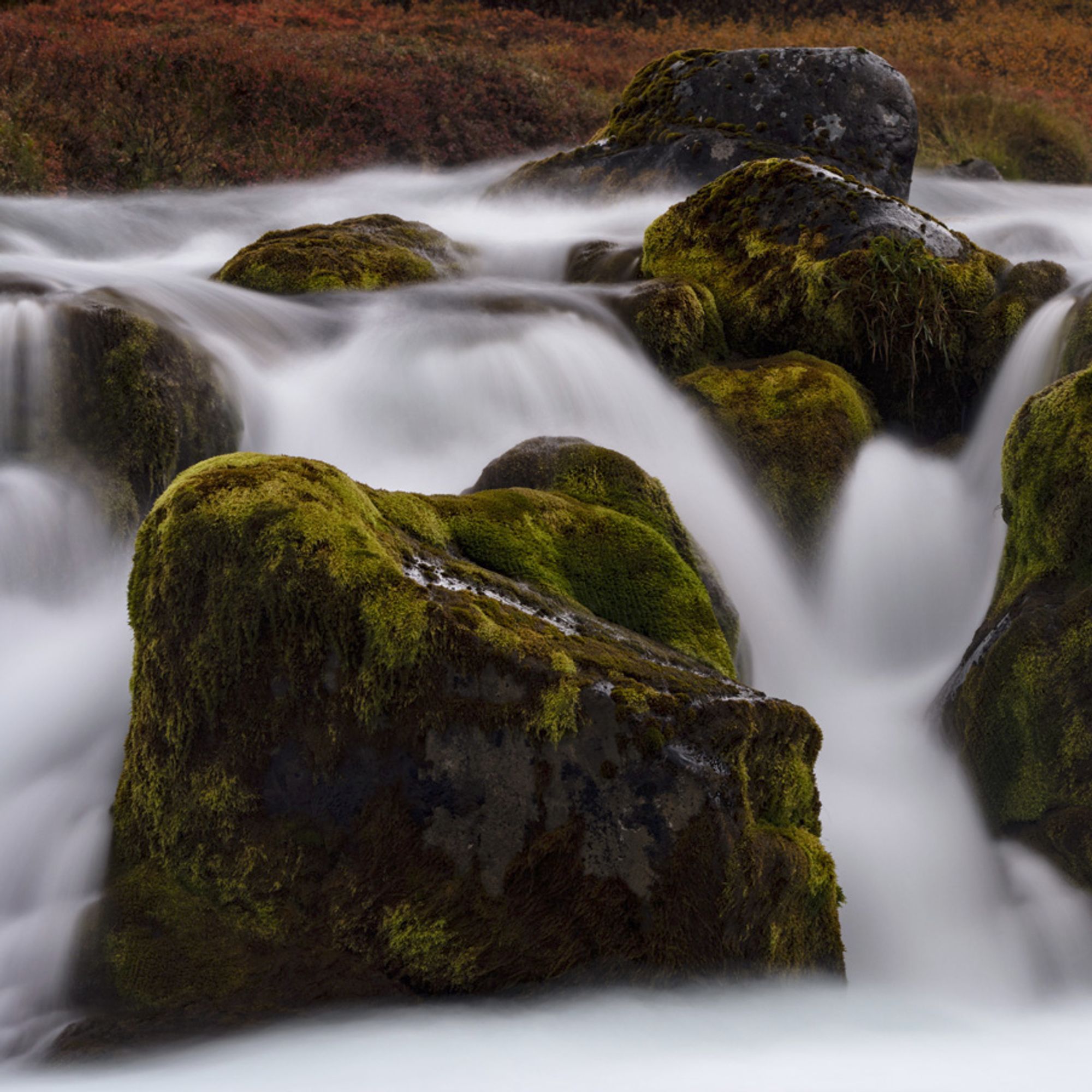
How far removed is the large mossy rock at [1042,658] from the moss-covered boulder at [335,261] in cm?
469

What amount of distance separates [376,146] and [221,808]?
1625cm

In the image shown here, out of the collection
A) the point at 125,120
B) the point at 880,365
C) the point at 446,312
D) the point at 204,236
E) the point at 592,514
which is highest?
the point at 125,120

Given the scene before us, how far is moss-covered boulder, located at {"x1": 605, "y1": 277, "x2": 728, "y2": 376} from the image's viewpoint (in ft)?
24.3

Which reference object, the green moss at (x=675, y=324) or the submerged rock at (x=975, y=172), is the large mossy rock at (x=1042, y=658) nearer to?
the green moss at (x=675, y=324)

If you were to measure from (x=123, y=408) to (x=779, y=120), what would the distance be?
301 inches

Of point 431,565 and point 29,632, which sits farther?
point 29,632

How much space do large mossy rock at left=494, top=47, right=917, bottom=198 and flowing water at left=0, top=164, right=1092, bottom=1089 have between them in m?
2.45

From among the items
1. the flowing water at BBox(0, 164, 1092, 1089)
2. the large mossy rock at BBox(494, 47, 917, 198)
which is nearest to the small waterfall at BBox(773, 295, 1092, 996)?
the flowing water at BBox(0, 164, 1092, 1089)

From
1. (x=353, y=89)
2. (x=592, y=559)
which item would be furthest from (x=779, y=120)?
(x=353, y=89)

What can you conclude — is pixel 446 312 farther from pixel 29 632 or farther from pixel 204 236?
pixel 204 236

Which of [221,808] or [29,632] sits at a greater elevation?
[29,632]

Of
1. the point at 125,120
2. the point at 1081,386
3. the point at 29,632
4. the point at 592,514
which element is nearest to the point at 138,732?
the point at 29,632

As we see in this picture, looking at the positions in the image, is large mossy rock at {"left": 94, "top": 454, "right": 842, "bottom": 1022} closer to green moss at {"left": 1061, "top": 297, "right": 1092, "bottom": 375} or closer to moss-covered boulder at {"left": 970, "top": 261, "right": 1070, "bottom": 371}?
green moss at {"left": 1061, "top": 297, "right": 1092, "bottom": 375}

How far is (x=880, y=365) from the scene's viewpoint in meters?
7.35
